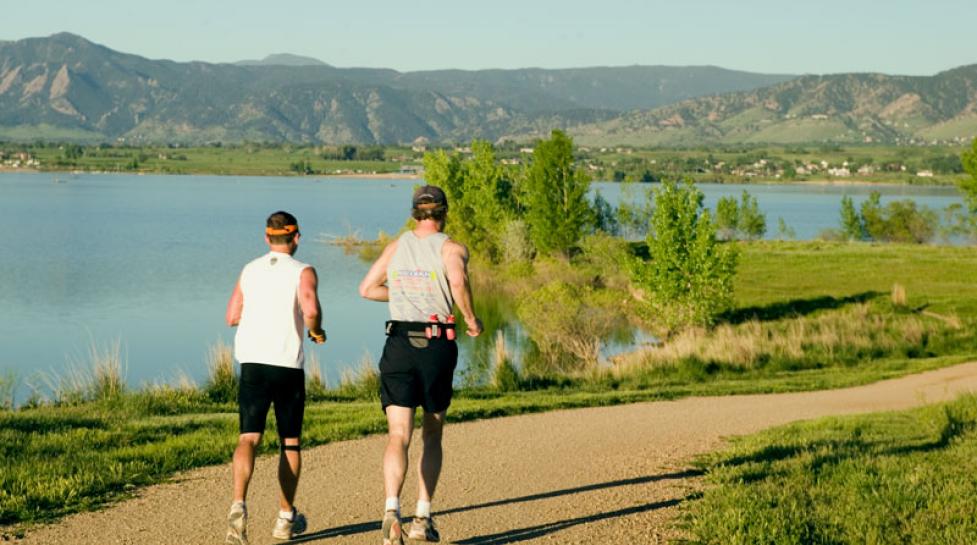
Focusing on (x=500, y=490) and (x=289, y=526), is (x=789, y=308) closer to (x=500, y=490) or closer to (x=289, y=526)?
(x=500, y=490)

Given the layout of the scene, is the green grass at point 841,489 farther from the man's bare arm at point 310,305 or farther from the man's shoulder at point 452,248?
the man's bare arm at point 310,305

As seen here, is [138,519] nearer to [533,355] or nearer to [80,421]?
[80,421]

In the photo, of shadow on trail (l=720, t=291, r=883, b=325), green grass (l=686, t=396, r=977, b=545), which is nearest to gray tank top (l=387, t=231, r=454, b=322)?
green grass (l=686, t=396, r=977, b=545)

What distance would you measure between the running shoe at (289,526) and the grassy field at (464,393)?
6.38 feet

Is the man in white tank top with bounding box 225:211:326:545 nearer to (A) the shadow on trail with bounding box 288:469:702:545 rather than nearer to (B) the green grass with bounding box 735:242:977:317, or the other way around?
(A) the shadow on trail with bounding box 288:469:702:545

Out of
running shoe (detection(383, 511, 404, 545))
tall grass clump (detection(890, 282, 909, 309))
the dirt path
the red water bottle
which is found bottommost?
tall grass clump (detection(890, 282, 909, 309))

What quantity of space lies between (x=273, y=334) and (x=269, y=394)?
46cm

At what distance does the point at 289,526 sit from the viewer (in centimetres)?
812

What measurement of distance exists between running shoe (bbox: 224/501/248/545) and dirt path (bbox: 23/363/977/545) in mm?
325

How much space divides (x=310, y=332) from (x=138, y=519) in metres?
2.26

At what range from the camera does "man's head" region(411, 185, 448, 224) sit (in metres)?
7.97

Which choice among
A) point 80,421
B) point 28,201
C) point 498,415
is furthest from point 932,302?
point 28,201

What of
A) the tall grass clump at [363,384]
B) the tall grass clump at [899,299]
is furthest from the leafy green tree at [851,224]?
the tall grass clump at [363,384]

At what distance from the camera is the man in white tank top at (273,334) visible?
7980 millimetres
